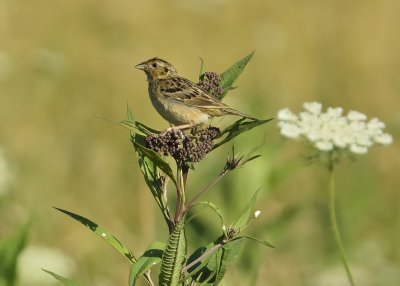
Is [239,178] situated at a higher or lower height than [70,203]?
lower

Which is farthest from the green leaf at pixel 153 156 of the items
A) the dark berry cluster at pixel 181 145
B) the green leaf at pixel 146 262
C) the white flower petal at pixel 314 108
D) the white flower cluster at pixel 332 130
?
the white flower petal at pixel 314 108

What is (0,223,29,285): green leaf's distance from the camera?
522 centimetres

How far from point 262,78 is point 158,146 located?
9.22 metres

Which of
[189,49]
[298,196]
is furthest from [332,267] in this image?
[189,49]

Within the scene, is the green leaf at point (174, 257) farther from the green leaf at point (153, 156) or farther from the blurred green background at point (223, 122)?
the blurred green background at point (223, 122)

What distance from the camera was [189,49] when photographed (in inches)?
573

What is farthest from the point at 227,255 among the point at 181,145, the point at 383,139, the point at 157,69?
the point at 157,69

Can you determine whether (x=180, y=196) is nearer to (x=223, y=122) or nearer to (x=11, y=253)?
(x=11, y=253)

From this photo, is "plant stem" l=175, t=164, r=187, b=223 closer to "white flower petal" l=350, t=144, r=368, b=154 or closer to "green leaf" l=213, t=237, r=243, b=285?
"green leaf" l=213, t=237, r=243, b=285

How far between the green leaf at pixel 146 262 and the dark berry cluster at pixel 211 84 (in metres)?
0.67

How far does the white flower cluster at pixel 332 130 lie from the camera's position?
213 inches

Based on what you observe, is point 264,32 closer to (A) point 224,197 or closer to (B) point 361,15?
(B) point 361,15

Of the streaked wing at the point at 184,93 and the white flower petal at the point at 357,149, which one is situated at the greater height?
the streaked wing at the point at 184,93

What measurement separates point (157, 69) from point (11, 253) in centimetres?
189
